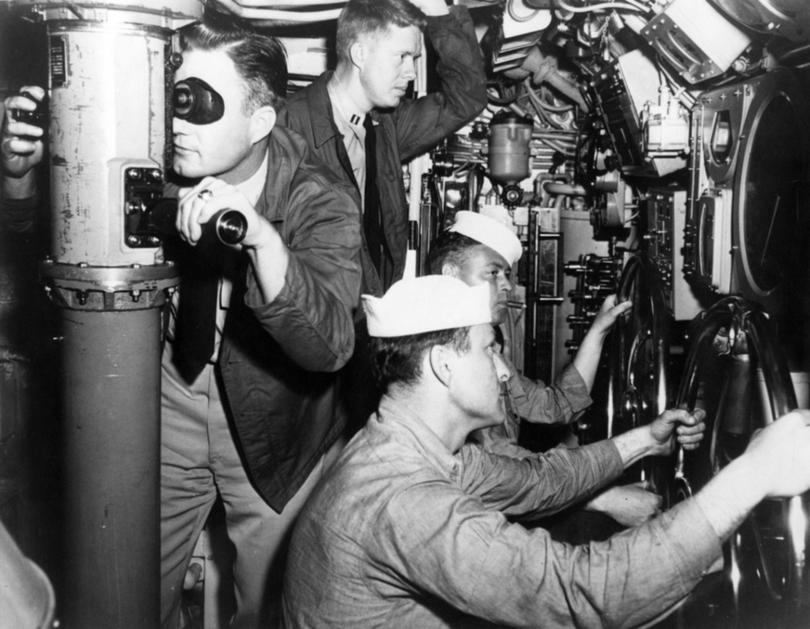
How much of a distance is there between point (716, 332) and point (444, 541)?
1.22 m

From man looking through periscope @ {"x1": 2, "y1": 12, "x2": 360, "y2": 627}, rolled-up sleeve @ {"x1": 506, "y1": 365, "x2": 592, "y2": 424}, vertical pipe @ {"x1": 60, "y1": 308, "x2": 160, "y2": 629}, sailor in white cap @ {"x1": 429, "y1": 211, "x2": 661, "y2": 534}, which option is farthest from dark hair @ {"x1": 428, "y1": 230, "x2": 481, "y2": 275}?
vertical pipe @ {"x1": 60, "y1": 308, "x2": 160, "y2": 629}

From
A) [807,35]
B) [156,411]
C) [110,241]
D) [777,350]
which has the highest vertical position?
[807,35]

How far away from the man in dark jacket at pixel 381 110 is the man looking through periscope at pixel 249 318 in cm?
54

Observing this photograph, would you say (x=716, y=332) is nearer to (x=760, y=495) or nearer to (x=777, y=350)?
(x=777, y=350)

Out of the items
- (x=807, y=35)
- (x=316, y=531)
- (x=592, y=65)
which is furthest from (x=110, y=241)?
(x=592, y=65)

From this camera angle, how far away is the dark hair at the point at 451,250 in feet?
10.8

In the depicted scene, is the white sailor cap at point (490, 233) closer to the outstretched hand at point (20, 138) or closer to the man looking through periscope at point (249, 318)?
the man looking through periscope at point (249, 318)

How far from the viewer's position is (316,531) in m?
1.60

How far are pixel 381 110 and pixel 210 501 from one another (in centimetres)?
195

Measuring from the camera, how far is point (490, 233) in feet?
10.8

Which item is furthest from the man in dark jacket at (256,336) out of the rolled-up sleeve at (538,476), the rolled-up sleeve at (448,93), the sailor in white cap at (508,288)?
the rolled-up sleeve at (448,93)

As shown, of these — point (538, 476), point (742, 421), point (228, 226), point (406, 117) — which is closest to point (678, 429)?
point (742, 421)

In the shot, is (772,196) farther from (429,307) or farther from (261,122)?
(261,122)

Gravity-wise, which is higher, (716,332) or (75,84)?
(75,84)
